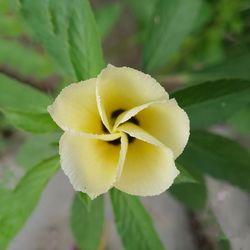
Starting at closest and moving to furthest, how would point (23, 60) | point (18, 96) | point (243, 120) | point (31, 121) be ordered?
point (31, 121) < point (18, 96) < point (243, 120) < point (23, 60)

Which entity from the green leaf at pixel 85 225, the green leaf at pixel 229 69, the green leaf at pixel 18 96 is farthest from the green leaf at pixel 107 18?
the green leaf at pixel 85 225

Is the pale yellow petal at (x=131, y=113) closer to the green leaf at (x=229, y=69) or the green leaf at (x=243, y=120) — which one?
the green leaf at (x=229, y=69)

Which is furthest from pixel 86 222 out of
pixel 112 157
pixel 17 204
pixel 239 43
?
pixel 239 43

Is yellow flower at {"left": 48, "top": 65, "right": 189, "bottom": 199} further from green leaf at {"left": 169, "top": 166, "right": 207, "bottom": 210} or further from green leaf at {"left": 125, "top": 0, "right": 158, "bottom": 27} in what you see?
green leaf at {"left": 125, "top": 0, "right": 158, "bottom": 27}

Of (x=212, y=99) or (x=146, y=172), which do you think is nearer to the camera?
(x=146, y=172)

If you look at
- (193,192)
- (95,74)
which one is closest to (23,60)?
(193,192)

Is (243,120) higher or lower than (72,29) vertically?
lower

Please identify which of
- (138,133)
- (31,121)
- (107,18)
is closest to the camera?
(138,133)

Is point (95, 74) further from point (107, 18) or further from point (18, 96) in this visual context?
point (107, 18)
